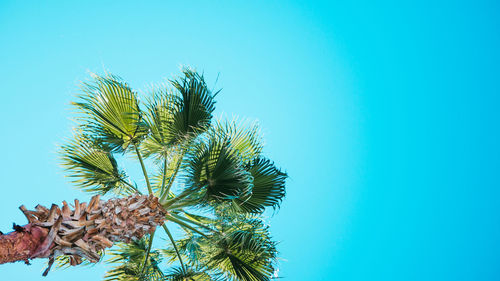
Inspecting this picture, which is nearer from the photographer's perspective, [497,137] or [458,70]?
[497,137]

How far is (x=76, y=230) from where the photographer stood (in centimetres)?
360

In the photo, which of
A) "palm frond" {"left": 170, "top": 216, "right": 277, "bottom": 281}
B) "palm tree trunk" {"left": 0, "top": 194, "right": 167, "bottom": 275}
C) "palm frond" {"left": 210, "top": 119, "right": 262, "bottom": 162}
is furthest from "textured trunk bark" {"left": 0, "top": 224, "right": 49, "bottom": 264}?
"palm frond" {"left": 210, "top": 119, "right": 262, "bottom": 162}

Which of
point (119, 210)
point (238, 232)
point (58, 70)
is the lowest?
point (119, 210)

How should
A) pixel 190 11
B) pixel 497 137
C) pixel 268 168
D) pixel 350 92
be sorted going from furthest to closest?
pixel 350 92
pixel 190 11
pixel 497 137
pixel 268 168

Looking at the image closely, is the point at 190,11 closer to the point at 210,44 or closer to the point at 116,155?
the point at 210,44

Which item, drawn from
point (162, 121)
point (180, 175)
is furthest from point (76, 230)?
point (162, 121)

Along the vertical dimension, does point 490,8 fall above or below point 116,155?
above

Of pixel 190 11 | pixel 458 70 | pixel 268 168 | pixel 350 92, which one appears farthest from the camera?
pixel 350 92

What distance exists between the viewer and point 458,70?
23234 mm

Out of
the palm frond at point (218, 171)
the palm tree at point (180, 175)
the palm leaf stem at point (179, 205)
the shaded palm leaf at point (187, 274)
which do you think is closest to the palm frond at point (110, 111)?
the palm tree at point (180, 175)

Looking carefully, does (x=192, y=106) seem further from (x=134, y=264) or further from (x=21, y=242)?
(x=21, y=242)

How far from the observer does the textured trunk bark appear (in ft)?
10.1

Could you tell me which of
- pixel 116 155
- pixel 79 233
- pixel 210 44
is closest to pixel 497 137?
pixel 210 44

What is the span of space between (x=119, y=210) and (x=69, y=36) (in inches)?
791
